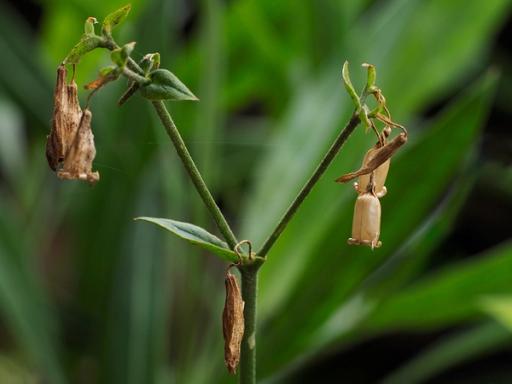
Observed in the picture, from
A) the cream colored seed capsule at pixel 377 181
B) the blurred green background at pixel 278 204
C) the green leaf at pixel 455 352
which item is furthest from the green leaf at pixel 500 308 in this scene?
the cream colored seed capsule at pixel 377 181

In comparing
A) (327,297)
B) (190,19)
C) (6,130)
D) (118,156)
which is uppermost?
(190,19)

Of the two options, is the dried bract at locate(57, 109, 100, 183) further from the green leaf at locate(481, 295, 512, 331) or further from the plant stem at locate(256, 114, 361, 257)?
the green leaf at locate(481, 295, 512, 331)

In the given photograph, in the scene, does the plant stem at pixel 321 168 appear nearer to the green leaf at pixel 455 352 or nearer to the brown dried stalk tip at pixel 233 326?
the brown dried stalk tip at pixel 233 326

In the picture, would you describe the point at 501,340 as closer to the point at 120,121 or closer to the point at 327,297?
the point at 327,297

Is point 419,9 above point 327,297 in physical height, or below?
above

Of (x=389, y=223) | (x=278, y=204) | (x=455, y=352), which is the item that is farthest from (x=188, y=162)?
(x=455, y=352)

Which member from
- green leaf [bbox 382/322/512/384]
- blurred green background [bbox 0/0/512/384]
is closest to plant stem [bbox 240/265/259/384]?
blurred green background [bbox 0/0/512/384]

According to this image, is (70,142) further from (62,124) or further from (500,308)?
(500,308)

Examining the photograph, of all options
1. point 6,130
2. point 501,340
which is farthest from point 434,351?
point 6,130
